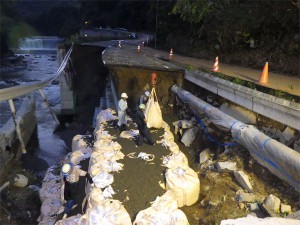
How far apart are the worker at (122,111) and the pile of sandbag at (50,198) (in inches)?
109

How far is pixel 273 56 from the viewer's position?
40.0 ft

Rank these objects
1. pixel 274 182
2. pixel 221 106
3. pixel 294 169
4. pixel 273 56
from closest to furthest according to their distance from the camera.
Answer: pixel 294 169 < pixel 274 182 < pixel 221 106 < pixel 273 56

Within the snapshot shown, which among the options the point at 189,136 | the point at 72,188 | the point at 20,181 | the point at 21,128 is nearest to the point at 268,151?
the point at 189,136

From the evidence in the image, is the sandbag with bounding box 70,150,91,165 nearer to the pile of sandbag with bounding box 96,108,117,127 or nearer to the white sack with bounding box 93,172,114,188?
the pile of sandbag with bounding box 96,108,117,127

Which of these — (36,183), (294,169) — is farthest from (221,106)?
→ (36,183)

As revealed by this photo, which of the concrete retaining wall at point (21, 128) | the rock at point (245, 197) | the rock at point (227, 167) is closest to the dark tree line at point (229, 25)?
the rock at point (227, 167)

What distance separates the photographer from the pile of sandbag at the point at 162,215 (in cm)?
496

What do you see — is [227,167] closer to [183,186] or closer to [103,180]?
[183,186]

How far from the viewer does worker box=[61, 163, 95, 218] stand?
6707mm

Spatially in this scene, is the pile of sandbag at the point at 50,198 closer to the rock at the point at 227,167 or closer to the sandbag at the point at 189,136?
the sandbag at the point at 189,136

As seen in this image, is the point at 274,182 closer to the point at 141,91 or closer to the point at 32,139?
the point at 141,91

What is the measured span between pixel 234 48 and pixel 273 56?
8.82 feet

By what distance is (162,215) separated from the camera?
507cm

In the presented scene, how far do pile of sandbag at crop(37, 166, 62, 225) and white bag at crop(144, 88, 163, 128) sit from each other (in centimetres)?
358
